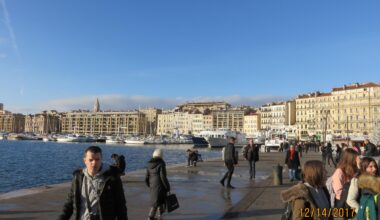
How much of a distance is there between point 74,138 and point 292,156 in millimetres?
135600

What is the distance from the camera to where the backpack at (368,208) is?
175 inches

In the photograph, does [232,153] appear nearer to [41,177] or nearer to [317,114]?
[41,177]

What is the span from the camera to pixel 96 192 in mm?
4465

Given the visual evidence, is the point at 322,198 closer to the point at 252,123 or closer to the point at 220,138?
the point at 220,138

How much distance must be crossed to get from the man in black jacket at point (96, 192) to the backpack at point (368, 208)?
2.55 metres

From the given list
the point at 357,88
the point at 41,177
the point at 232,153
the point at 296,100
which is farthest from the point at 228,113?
the point at 232,153

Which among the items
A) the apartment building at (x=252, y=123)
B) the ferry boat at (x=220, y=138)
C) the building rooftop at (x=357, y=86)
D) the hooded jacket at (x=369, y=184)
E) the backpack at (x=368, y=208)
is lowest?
the ferry boat at (x=220, y=138)

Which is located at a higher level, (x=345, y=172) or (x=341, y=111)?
(x=341, y=111)

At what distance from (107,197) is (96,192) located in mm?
127

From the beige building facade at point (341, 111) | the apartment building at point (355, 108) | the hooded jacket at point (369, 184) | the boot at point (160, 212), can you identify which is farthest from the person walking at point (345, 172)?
the apartment building at point (355, 108)

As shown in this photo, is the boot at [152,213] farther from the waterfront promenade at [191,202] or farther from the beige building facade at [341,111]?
the beige building facade at [341,111]

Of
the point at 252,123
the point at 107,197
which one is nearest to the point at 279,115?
the point at 252,123

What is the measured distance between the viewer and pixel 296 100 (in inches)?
5925

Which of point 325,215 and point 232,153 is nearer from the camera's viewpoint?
point 325,215
